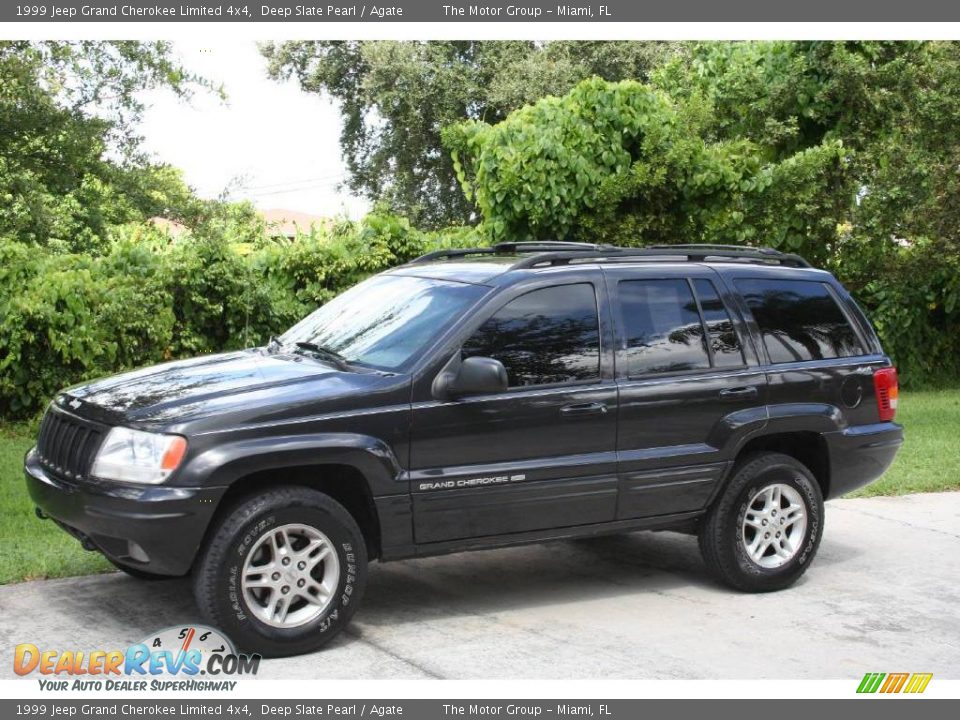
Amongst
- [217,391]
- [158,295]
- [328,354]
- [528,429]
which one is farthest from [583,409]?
[158,295]

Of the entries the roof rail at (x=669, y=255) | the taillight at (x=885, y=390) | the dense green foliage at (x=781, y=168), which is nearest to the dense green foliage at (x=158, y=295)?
the dense green foliage at (x=781, y=168)

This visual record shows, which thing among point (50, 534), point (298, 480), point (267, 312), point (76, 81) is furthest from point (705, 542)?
point (76, 81)

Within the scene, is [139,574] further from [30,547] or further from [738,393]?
[738,393]

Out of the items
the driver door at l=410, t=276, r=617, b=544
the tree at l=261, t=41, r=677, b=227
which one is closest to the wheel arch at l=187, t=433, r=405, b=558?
the driver door at l=410, t=276, r=617, b=544

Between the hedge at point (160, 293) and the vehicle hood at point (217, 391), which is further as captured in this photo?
the hedge at point (160, 293)

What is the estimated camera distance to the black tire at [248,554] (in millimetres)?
5668

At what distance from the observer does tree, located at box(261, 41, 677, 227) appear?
3606 cm

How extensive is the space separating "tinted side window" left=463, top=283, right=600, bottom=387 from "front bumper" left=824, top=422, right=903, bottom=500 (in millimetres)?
1706

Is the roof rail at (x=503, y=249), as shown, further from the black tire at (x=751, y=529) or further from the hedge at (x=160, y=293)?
the hedge at (x=160, y=293)

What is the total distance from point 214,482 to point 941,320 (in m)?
13.9

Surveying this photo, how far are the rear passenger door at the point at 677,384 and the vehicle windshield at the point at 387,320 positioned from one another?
95 centimetres

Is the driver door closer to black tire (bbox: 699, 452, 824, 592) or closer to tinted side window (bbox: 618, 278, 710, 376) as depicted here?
tinted side window (bbox: 618, 278, 710, 376)

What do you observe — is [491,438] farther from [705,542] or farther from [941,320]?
[941,320]

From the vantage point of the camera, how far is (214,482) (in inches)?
222
